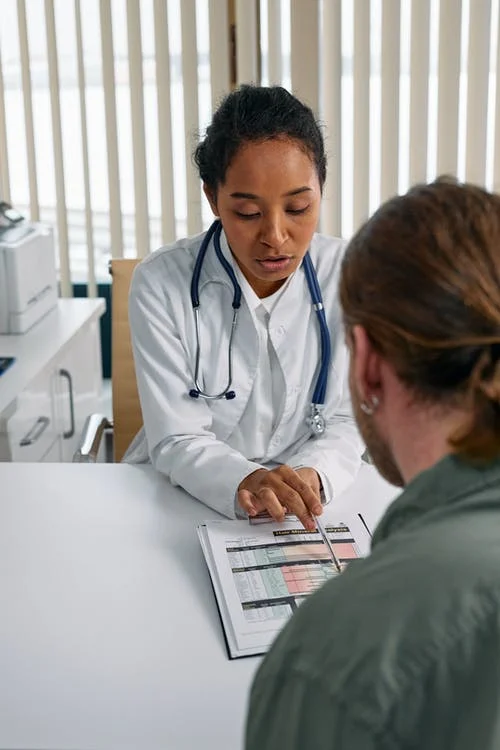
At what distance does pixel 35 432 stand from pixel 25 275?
0.48m

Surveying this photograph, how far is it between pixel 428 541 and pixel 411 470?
0.15m

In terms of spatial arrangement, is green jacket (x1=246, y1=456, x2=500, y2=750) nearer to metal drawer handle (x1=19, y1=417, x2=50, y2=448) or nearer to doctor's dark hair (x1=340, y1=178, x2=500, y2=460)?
doctor's dark hair (x1=340, y1=178, x2=500, y2=460)

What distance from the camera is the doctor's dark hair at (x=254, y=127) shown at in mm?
1647

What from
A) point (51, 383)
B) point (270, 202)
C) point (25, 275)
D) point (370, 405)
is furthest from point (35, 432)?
point (370, 405)

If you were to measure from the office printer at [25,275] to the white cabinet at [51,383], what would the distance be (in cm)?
4

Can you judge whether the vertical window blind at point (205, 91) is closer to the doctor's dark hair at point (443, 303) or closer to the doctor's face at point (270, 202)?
the doctor's face at point (270, 202)

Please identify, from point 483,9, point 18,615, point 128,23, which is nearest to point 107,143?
point 128,23

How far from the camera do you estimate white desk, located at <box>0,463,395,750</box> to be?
3.37 feet

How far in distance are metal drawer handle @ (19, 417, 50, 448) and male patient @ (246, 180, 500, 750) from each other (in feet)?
5.56

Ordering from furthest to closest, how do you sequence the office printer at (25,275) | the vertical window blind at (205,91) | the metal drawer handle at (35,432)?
the vertical window blind at (205,91)
the office printer at (25,275)
the metal drawer handle at (35,432)

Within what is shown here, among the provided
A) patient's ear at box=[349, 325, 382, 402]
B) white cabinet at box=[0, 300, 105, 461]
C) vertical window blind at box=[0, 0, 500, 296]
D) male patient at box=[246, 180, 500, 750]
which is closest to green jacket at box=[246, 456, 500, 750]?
male patient at box=[246, 180, 500, 750]

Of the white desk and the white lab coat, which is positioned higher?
the white lab coat

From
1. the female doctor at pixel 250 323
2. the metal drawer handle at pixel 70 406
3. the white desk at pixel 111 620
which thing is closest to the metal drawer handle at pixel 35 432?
the metal drawer handle at pixel 70 406

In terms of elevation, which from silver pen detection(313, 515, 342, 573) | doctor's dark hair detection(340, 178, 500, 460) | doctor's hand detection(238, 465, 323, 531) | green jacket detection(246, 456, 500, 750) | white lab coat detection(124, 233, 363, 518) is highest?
doctor's dark hair detection(340, 178, 500, 460)
